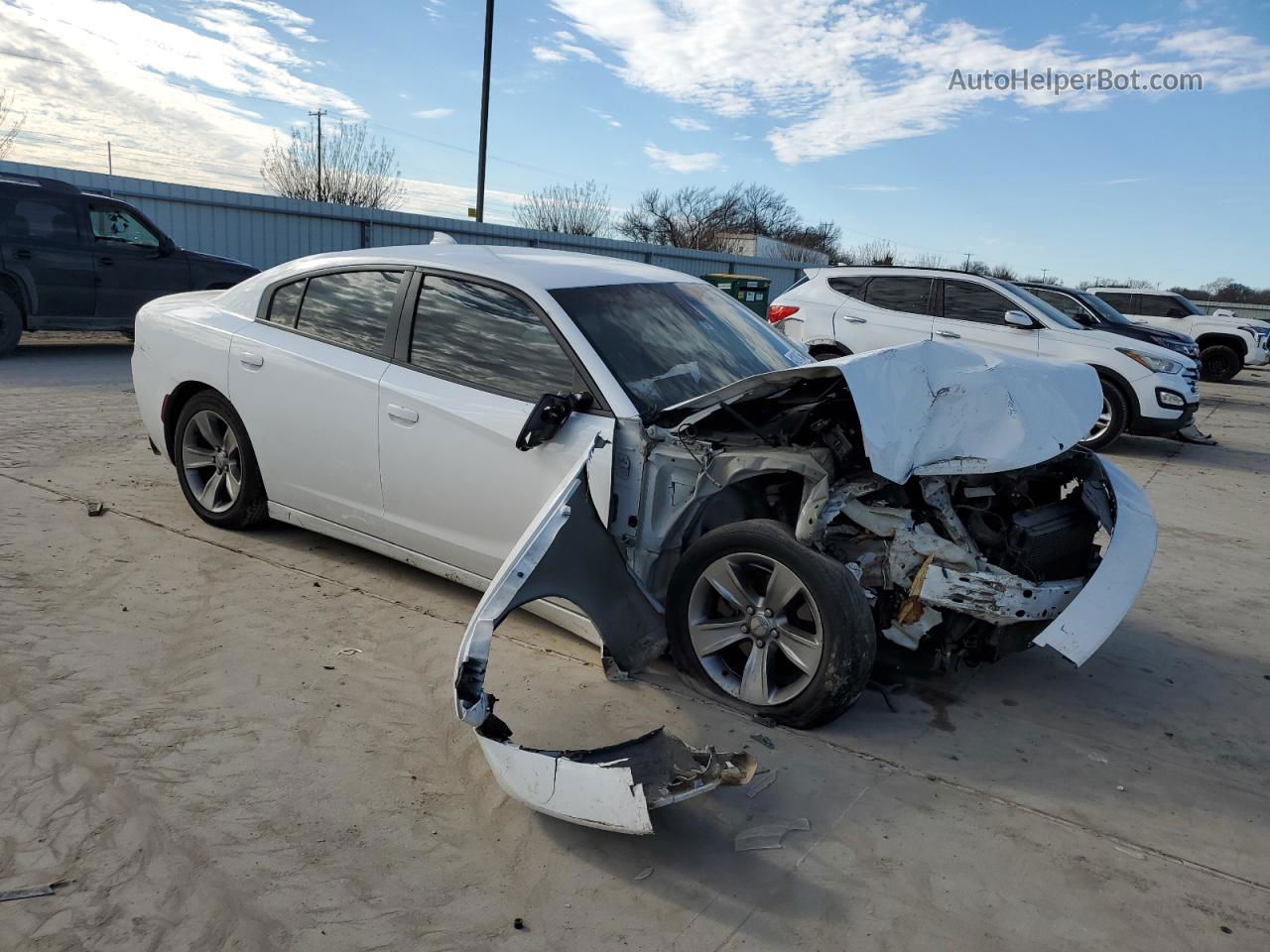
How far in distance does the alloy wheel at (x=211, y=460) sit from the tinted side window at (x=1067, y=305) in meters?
9.81

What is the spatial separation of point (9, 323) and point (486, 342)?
10.1 m

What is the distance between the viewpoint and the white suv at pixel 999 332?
34.6 ft

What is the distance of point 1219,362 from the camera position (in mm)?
21359

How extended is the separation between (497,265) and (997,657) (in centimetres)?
273

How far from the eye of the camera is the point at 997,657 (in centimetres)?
382

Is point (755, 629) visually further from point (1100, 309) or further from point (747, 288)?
point (747, 288)

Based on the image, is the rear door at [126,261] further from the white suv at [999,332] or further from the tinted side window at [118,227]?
the white suv at [999,332]

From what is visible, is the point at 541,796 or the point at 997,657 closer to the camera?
the point at 541,796

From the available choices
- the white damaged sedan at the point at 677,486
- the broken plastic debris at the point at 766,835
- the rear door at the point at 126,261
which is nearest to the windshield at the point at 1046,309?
the white damaged sedan at the point at 677,486

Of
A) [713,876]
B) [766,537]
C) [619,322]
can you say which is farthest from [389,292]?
[713,876]

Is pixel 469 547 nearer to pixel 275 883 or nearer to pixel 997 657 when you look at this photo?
pixel 275 883

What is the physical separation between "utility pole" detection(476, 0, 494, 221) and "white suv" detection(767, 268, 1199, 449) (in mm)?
12285

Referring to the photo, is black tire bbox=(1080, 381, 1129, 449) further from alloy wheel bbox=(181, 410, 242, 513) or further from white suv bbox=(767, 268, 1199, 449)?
alloy wheel bbox=(181, 410, 242, 513)

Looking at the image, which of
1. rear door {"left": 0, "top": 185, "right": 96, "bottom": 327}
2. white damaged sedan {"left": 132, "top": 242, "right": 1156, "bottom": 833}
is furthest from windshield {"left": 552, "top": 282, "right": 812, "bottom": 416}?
rear door {"left": 0, "top": 185, "right": 96, "bottom": 327}
